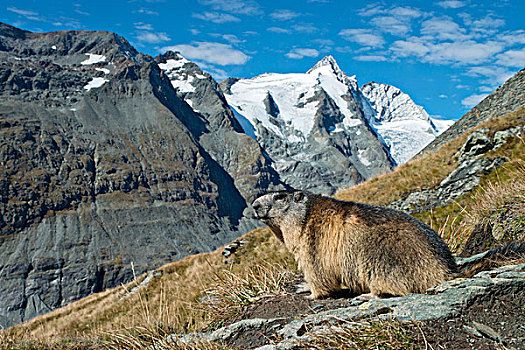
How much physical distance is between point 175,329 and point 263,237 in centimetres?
2042

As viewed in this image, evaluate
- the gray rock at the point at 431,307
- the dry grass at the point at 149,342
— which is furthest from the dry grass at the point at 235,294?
the gray rock at the point at 431,307

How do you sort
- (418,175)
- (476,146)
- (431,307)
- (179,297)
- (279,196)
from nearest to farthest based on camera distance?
1. (431,307)
2. (279,196)
3. (179,297)
4. (476,146)
5. (418,175)

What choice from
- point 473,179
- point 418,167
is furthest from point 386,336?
point 418,167

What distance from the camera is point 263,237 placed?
2875cm

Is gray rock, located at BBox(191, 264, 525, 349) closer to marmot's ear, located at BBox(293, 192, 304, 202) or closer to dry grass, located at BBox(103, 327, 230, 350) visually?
dry grass, located at BBox(103, 327, 230, 350)

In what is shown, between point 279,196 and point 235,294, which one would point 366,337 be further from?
point 279,196

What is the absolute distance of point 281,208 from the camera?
9.26 meters

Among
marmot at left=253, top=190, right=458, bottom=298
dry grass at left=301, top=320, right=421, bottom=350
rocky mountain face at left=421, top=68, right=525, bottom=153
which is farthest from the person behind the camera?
rocky mountain face at left=421, top=68, right=525, bottom=153

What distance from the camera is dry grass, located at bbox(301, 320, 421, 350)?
4.72m

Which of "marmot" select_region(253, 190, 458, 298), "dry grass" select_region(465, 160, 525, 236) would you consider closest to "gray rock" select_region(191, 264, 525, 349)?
"marmot" select_region(253, 190, 458, 298)

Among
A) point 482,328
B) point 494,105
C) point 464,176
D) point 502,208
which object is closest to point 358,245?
point 482,328

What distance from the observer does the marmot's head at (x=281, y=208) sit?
8.95 meters

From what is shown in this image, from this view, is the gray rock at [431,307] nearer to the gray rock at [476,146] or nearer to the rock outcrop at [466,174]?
the rock outcrop at [466,174]

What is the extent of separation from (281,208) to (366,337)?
15.0ft
